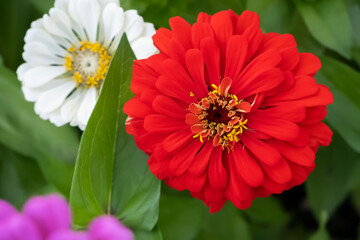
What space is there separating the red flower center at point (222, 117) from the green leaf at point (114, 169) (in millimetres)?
110

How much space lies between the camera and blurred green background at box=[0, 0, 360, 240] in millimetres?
858

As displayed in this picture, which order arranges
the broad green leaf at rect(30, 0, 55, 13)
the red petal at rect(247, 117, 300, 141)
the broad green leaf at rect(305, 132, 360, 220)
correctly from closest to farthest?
the red petal at rect(247, 117, 300, 141) < the broad green leaf at rect(30, 0, 55, 13) < the broad green leaf at rect(305, 132, 360, 220)

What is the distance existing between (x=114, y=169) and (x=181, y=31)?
0.79ft

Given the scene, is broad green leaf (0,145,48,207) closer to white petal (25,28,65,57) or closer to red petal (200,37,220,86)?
white petal (25,28,65,57)

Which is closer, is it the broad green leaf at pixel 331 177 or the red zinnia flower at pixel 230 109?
the red zinnia flower at pixel 230 109

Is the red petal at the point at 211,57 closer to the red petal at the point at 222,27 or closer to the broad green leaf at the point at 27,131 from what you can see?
the red petal at the point at 222,27

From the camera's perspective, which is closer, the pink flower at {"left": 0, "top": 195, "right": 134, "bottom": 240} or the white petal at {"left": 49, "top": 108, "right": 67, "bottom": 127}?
the pink flower at {"left": 0, "top": 195, "right": 134, "bottom": 240}

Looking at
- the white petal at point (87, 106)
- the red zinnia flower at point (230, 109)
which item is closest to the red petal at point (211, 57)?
the red zinnia flower at point (230, 109)

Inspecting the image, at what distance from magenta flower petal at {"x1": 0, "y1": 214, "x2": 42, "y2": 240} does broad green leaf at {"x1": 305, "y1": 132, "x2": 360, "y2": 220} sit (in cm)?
84

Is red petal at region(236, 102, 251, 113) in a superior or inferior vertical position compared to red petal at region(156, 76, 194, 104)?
inferior

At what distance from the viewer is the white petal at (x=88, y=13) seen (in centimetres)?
74

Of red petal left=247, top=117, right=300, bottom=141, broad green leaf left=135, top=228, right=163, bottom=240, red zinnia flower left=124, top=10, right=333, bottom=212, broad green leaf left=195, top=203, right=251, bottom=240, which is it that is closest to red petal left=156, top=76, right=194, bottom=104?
red zinnia flower left=124, top=10, right=333, bottom=212

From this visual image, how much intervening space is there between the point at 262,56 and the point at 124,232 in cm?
37

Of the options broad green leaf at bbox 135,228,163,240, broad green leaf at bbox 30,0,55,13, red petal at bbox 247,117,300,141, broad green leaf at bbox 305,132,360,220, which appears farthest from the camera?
broad green leaf at bbox 305,132,360,220
